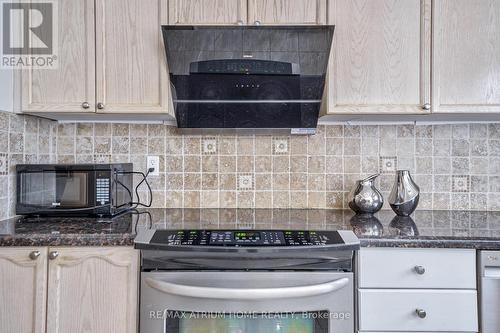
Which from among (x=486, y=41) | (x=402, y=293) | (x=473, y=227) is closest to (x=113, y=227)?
(x=402, y=293)

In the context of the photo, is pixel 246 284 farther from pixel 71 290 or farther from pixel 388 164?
pixel 388 164

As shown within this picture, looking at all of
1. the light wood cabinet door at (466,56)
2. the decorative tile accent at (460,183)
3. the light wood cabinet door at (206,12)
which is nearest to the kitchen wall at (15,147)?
the light wood cabinet door at (206,12)

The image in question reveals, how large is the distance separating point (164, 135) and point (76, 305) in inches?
37.1

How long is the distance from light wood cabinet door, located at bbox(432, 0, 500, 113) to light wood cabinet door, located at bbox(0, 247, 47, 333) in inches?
68.8

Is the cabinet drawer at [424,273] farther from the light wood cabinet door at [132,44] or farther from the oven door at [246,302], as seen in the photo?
the light wood cabinet door at [132,44]

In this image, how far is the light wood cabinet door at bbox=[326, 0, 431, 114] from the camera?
1466 millimetres

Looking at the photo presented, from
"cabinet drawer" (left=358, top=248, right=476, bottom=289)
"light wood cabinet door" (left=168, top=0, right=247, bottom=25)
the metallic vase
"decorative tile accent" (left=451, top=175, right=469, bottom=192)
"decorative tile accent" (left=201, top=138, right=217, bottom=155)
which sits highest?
"light wood cabinet door" (left=168, top=0, right=247, bottom=25)

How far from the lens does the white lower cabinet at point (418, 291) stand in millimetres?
1130

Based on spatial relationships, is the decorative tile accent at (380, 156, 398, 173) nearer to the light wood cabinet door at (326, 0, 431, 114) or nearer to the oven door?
the light wood cabinet door at (326, 0, 431, 114)

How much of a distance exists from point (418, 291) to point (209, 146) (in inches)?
47.0

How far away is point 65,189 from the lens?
1.46 metres

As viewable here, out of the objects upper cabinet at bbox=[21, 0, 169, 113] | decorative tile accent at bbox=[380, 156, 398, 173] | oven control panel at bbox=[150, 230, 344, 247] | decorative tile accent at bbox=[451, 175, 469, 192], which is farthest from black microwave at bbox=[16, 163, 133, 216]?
decorative tile accent at bbox=[451, 175, 469, 192]

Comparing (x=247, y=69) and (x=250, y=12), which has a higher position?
(x=250, y=12)

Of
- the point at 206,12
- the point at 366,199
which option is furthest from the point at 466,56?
the point at 206,12
